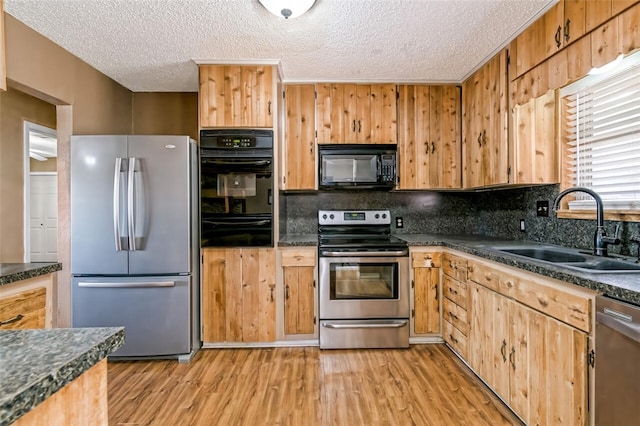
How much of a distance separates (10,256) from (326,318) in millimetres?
3239

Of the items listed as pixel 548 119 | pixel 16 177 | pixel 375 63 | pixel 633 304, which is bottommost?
pixel 633 304

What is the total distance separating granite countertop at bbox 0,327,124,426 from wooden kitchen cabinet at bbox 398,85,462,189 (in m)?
2.84

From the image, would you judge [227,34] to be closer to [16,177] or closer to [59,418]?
[59,418]

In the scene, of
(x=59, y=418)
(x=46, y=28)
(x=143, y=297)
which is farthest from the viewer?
(x=143, y=297)

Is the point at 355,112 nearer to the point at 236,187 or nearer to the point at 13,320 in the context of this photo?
the point at 236,187

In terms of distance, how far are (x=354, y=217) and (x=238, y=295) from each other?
141cm

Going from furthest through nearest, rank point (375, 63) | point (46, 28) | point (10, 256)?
1. point (10, 256)
2. point (375, 63)
3. point (46, 28)

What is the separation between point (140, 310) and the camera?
250 centimetres

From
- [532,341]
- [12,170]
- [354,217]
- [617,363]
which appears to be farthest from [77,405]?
[12,170]

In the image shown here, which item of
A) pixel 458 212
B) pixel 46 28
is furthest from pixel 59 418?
pixel 458 212

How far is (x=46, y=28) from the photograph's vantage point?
220cm

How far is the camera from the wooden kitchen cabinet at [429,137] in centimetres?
312

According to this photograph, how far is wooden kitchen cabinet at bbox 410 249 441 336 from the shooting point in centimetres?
280

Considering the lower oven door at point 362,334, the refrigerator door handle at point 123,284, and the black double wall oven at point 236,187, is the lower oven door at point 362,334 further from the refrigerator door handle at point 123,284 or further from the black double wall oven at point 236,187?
the refrigerator door handle at point 123,284
